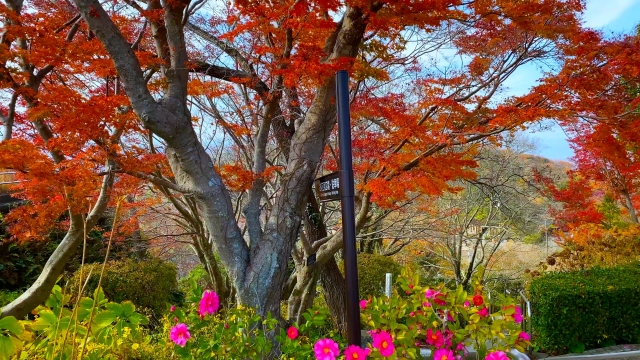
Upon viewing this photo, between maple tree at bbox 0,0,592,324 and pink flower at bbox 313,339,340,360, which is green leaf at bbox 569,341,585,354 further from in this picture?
pink flower at bbox 313,339,340,360

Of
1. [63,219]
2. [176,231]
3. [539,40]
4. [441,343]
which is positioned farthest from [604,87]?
[63,219]

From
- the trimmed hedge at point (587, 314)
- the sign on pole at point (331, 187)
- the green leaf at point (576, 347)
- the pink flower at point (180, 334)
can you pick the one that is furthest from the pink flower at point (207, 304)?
the green leaf at point (576, 347)

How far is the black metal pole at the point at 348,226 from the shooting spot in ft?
6.82

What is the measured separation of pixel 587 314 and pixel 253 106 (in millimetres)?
4839

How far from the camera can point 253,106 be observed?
557 cm

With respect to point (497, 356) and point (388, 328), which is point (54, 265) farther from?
point (497, 356)

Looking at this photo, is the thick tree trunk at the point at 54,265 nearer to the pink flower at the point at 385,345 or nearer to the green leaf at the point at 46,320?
the green leaf at the point at 46,320

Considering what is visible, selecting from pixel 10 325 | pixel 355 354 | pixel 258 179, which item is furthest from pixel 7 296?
pixel 355 354

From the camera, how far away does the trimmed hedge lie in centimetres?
503

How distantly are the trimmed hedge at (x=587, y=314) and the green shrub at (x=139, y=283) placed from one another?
18.4ft

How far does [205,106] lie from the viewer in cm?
571

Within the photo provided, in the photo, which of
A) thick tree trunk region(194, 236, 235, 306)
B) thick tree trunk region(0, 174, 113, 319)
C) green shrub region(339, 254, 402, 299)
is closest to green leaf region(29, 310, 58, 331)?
thick tree trunk region(0, 174, 113, 319)

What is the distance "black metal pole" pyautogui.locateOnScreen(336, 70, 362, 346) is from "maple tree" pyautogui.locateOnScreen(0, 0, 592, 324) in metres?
1.56

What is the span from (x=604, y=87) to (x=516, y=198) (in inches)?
224
